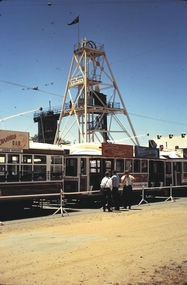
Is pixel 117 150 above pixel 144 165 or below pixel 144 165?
above

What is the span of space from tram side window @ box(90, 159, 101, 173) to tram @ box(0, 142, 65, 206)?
11.0 feet

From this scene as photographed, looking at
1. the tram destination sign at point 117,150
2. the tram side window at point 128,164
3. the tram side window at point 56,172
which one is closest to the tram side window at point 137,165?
the tram side window at point 128,164

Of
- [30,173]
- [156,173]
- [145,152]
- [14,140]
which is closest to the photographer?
[14,140]

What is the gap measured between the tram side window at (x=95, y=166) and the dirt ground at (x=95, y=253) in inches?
309

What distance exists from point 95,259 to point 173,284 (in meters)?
1.89

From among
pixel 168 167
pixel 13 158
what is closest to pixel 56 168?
pixel 13 158

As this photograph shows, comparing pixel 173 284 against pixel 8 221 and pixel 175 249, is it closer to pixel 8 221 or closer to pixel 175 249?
pixel 175 249

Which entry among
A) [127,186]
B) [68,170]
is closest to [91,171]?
[68,170]

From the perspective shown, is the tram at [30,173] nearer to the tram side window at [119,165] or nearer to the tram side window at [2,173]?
the tram side window at [2,173]

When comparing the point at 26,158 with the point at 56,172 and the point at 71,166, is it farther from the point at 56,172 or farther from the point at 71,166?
the point at 71,166

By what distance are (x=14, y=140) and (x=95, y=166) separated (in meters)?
6.42

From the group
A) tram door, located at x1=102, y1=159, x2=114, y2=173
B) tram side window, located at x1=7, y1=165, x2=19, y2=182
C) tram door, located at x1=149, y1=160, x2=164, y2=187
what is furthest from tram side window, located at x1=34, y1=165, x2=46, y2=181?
tram door, located at x1=149, y1=160, x2=164, y2=187

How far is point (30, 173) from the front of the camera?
1575 cm

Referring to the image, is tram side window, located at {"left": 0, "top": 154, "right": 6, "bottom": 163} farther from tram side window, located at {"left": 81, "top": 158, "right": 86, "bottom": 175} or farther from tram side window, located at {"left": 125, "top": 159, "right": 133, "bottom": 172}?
tram side window, located at {"left": 125, "top": 159, "right": 133, "bottom": 172}
